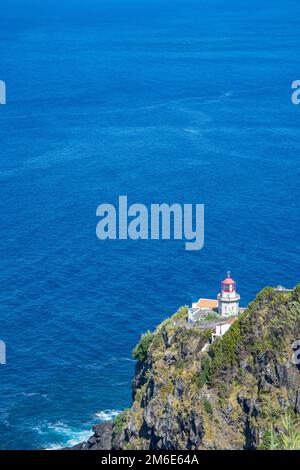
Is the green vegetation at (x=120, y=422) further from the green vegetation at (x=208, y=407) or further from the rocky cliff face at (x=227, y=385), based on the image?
the green vegetation at (x=208, y=407)

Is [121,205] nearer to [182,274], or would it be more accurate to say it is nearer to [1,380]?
[182,274]

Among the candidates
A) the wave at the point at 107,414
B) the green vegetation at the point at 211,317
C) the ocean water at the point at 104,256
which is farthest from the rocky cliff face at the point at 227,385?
the ocean water at the point at 104,256

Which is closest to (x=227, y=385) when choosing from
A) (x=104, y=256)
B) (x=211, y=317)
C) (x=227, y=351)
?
(x=227, y=351)

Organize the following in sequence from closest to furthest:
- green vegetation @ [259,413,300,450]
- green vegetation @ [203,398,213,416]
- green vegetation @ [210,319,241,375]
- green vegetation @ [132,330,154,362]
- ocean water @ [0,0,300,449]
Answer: green vegetation @ [259,413,300,450]
green vegetation @ [203,398,213,416]
green vegetation @ [210,319,241,375]
green vegetation @ [132,330,154,362]
ocean water @ [0,0,300,449]

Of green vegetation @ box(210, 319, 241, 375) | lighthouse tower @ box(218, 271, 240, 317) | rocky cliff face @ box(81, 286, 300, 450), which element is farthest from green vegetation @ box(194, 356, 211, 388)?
lighthouse tower @ box(218, 271, 240, 317)

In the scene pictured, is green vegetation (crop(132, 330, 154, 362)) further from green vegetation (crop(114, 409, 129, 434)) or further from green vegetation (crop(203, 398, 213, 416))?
green vegetation (crop(203, 398, 213, 416))
